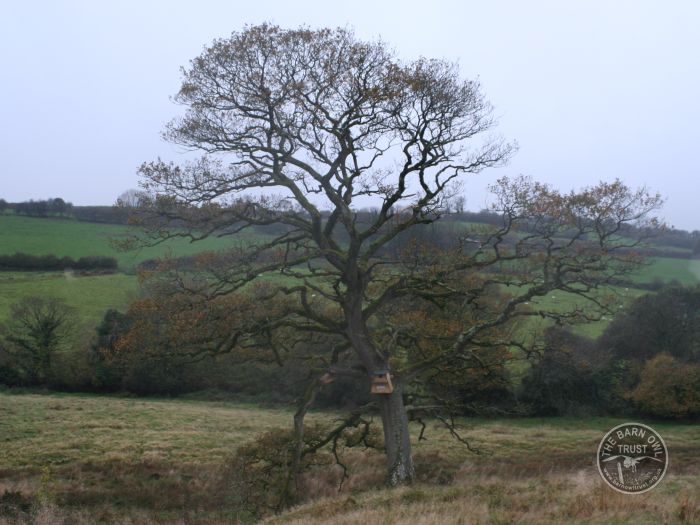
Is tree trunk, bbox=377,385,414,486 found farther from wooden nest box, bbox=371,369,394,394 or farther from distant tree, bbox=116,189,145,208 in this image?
distant tree, bbox=116,189,145,208

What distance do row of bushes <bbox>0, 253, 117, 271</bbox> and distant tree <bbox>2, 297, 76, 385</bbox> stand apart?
9567 millimetres

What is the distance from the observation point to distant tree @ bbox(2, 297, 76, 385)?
35.9 meters

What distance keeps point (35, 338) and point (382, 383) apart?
3084cm

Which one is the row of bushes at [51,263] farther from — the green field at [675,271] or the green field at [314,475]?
the green field at [675,271]

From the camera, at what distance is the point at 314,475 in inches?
617

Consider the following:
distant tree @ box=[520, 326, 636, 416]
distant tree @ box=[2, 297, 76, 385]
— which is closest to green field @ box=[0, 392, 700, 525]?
distant tree @ box=[520, 326, 636, 416]

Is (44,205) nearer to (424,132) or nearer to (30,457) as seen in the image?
(30,457)

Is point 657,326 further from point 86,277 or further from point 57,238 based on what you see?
point 57,238

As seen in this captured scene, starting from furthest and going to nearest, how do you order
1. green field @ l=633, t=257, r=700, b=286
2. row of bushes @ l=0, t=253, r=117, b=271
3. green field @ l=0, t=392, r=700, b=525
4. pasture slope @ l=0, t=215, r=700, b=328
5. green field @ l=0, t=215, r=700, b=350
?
row of bushes @ l=0, t=253, r=117, b=271 < pasture slope @ l=0, t=215, r=700, b=328 < green field @ l=0, t=215, r=700, b=350 < green field @ l=633, t=257, r=700, b=286 < green field @ l=0, t=392, r=700, b=525

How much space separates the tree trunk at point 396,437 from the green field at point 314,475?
48cm

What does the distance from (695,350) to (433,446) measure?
46.9 ft

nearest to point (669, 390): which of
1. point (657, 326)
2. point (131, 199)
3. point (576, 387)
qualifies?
point (576, 387)

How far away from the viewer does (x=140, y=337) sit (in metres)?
11.3

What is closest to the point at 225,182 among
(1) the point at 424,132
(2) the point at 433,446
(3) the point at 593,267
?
(1) the point at 424,132
